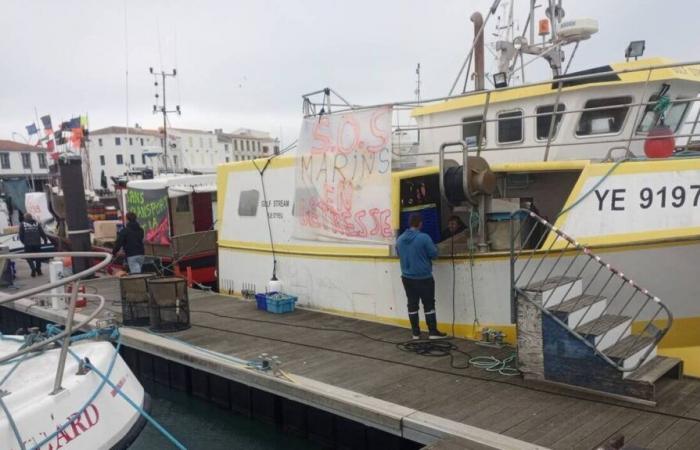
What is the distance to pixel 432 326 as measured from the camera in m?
7.08

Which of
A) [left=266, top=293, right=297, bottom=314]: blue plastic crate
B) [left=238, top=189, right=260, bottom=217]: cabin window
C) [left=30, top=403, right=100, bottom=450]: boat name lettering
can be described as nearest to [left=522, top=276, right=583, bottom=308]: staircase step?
[left=30, top=403, right=100, bottom=450]: boat name lettering

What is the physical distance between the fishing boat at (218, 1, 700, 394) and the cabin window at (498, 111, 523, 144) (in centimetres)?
2

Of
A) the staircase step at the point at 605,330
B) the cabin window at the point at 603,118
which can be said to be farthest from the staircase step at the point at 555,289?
the cabin window at the point at 603,118

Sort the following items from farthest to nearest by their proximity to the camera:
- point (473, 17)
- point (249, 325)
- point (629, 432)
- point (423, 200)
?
point (473, 17), point (249, 325), point (423, 200), point (629, 432)

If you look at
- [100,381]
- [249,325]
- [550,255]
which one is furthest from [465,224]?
[100,381]

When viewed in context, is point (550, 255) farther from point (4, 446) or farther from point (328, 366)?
point (4, 446)

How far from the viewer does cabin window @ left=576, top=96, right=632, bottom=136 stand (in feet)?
23.7

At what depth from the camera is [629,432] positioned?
449 cm

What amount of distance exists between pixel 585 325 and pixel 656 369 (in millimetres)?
Result: 729

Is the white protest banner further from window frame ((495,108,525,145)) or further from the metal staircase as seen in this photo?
the metal staircase

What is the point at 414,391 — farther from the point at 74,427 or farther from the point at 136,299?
the point at 136,299

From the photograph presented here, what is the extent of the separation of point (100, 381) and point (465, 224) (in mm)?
5325

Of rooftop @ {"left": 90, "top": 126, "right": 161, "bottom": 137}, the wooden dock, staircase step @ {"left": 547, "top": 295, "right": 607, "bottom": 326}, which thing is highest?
rooftop @ {"left": 90, "top": 126, "right": 161, "bottom": 137}

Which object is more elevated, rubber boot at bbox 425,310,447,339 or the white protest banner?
the white protest banner
